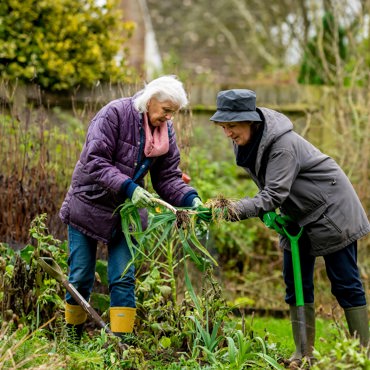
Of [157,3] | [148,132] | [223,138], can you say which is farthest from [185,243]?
[157,3]

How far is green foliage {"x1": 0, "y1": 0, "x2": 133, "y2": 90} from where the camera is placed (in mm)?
7422

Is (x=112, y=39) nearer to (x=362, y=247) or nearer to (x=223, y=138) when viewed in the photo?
(x=223, y=138)

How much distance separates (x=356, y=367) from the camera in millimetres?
3133

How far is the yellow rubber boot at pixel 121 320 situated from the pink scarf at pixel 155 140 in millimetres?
869

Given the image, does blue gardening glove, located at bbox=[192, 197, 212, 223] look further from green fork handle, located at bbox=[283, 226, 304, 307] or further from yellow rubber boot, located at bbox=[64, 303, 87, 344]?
yellow rubber boot, located at bbox=[64, 303, 87, 344]

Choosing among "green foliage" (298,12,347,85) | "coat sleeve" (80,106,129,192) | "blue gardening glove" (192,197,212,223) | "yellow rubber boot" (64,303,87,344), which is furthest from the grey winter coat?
"green foliage" (298,12,347,85)

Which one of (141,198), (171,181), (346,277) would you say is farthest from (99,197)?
(346,277)

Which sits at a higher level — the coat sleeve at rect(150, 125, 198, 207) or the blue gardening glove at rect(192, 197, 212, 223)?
the coat sleeve at rect(150, 125, 198, 207)

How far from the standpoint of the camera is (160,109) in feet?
13.6

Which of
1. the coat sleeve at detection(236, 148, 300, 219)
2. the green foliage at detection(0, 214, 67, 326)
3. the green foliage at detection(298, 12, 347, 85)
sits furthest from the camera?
the green foliage at detection(298, 12, 347, 85)

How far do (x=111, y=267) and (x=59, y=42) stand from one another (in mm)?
3989

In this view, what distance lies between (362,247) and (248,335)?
9.87ft

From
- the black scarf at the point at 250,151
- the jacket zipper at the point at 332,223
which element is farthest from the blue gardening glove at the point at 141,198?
the jacket zipper at the point at 332,223

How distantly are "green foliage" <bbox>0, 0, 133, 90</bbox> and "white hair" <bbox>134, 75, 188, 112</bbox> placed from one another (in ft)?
10.6
